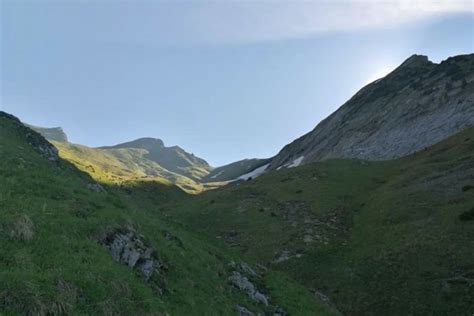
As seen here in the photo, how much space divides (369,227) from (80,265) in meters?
34.9

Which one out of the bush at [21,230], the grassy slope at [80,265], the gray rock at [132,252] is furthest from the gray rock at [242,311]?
the bush at [21,230]

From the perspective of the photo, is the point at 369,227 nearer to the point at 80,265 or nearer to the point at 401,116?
the point at 80,265

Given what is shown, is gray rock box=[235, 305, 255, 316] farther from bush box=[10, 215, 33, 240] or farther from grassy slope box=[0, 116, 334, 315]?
bush box=[10, 215, 33, 240]

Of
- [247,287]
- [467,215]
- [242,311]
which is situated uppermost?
[467,215]

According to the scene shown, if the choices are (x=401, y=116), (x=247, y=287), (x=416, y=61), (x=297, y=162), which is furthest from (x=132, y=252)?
(x=416, y=61)

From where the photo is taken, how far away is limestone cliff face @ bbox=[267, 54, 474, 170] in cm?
9006

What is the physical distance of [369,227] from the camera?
43.8m

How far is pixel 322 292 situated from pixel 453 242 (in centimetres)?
1071

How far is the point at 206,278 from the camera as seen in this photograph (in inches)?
846

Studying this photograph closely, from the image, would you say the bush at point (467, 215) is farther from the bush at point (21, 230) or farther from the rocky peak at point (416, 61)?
the rocky peak at point (416, 61)

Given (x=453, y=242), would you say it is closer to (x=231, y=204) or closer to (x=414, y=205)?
(x=414, y=205)

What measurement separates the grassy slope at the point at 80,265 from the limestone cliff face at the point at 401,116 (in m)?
72.2

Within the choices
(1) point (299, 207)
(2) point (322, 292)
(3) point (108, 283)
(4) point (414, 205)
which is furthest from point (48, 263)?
(1) point (299, 207)

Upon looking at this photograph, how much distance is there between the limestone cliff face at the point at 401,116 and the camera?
90.1 m
